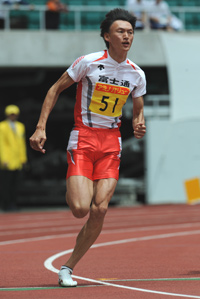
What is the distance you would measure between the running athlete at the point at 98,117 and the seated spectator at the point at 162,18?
12917 mm

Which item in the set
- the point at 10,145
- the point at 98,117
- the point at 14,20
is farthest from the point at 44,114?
the point at 14,20

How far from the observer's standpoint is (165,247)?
9.98 meters

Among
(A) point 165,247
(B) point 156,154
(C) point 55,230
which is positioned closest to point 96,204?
(A) point 165,247

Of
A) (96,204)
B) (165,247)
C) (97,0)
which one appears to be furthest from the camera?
(97,0)

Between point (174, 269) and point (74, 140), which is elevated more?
point (74, 140)

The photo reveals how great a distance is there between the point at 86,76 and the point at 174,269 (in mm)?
2192

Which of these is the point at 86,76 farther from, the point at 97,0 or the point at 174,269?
the point at 97,0

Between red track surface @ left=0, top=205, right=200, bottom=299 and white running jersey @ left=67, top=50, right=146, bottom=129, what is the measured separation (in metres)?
1.40

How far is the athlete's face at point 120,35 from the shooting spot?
6.64 metres

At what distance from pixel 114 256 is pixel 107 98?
9.22ft

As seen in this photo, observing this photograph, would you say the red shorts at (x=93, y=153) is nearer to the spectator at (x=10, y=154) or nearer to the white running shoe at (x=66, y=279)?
the white running shoe at (x=66, y=279)

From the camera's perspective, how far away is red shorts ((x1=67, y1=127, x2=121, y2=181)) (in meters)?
6.67

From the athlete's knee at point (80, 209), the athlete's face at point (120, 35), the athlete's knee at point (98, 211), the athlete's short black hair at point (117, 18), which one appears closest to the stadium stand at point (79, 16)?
the athlete's short black hair at point (117, 18)

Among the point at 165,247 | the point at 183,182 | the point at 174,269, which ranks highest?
the point at 174,269
